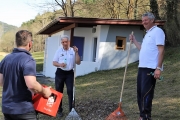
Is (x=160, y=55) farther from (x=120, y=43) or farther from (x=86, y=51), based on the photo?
(x=86, y=51)

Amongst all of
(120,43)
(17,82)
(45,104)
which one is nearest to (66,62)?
(45,104)

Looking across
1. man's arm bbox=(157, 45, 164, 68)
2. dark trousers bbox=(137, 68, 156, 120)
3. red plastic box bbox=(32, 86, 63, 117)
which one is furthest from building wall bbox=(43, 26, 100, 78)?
red plastic box bbox=(32, 86, 63, 117)

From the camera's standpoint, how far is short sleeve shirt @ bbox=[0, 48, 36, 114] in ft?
10.3

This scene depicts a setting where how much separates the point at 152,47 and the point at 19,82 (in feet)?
8.14

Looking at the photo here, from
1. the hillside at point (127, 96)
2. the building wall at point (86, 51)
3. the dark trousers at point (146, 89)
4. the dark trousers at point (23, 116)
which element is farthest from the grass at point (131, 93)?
the dark trousers at point (23, 116)

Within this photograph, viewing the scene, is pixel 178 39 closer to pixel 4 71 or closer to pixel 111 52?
pixel 111 52

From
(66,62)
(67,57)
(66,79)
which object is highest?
(67,57)

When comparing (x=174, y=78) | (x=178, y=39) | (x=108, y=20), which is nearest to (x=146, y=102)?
(x=174, y=78)

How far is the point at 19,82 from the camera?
3.18 m

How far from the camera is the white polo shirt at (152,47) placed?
4758 mm

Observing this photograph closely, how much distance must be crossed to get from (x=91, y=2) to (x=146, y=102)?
20.3m

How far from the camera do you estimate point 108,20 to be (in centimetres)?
1485

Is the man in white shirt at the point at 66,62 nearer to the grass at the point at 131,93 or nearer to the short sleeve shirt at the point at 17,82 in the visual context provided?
the grass at the point at 131,93

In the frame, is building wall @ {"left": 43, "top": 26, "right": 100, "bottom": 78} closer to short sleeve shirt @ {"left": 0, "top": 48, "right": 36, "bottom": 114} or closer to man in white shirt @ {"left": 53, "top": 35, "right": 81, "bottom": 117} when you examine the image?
man in white shirt @ {"left": 53, "top": 35, "right": 81, "bottom": 117}
